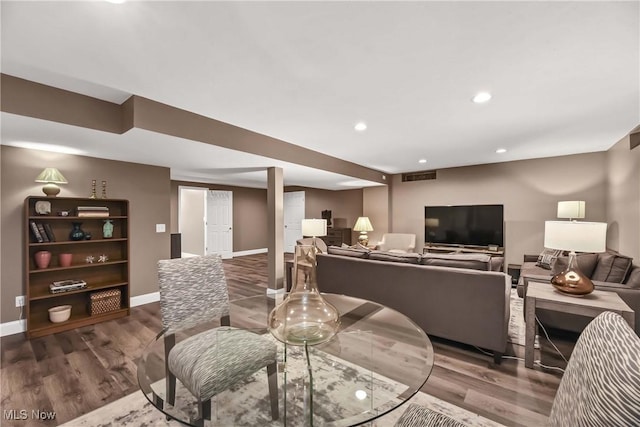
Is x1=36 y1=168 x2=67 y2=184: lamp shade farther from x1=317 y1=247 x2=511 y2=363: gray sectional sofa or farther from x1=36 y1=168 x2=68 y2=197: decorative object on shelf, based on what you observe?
x1=317 y1=247 x2=511 y2=363: gray sectional sofa

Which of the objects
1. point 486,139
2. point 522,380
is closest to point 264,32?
point 522,380

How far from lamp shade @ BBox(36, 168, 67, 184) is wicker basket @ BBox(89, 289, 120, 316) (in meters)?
1.44

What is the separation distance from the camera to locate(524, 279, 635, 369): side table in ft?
6.73

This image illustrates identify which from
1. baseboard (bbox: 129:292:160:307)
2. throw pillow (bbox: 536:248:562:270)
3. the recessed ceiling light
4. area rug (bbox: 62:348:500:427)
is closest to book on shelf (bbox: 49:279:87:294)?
baseboard (bbox: 129:292:160:307)

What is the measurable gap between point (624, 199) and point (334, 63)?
449 centimetres

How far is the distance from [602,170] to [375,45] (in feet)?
17.3

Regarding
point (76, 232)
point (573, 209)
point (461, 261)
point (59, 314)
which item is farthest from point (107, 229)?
point (573, 209)

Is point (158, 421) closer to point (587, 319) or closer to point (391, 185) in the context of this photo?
point (587, 319)

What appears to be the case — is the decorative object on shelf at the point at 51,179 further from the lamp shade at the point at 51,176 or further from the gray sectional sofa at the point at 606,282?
the gray sectional sofa at the point at 606,282

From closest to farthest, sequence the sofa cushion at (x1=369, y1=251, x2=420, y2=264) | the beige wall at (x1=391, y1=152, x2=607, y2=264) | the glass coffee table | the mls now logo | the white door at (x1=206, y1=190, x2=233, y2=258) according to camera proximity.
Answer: the glass coffee table → the mls now logo → the sofa cushion at (x1=369, y1=251, x2=420, y2=264) → the beige wall at (x1=391, y1=152, x2=607, y2=264) → the white door at (x1=206, y1=190, x2=233, y2=258)

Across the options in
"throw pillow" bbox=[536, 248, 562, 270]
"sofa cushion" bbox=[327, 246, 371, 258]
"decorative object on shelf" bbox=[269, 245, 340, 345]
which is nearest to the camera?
"decorative object on shelf" bbox=[269, 245, 340, 345]

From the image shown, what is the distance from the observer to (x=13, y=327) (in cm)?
300

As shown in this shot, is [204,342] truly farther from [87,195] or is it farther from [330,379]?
[87,195]

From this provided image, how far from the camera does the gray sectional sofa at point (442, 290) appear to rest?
2.34 meters
